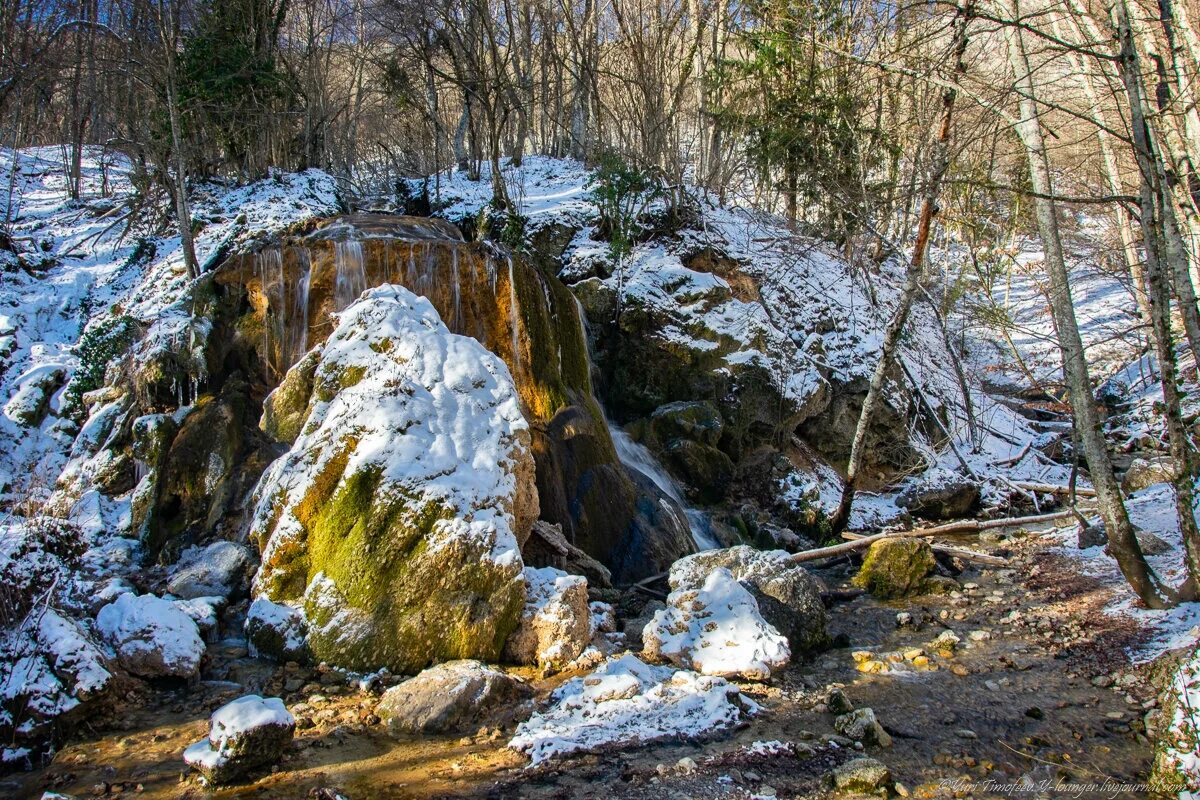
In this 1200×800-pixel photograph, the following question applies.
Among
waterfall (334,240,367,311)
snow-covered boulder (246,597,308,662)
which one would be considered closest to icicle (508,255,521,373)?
waterfall (334,240,367,311)

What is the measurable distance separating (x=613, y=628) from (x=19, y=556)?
4.83 metres

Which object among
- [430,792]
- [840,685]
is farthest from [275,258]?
[840,685]

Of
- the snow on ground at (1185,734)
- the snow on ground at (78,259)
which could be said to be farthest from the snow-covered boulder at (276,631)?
the snow on ground at (1185,734)

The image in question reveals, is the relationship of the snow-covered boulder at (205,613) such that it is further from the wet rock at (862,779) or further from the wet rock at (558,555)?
the wet rock at (862,779)

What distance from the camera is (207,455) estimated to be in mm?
9117

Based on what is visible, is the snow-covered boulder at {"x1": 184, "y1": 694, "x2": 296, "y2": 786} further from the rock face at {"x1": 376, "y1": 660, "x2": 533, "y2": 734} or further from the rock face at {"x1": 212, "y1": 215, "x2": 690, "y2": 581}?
the rock face at {"x1": 212, "y1": 215, "x2": 690, "y2": 581}

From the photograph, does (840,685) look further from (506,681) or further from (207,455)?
(207,455)

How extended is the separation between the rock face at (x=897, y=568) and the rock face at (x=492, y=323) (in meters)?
2.36

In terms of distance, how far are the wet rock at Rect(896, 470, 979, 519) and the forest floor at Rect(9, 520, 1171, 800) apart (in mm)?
5776

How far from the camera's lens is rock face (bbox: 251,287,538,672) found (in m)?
5.80

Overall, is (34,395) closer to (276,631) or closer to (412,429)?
(276,631)

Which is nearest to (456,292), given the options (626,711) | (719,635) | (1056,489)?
(719,635)

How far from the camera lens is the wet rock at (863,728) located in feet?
14.7

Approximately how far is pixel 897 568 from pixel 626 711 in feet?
14.1
